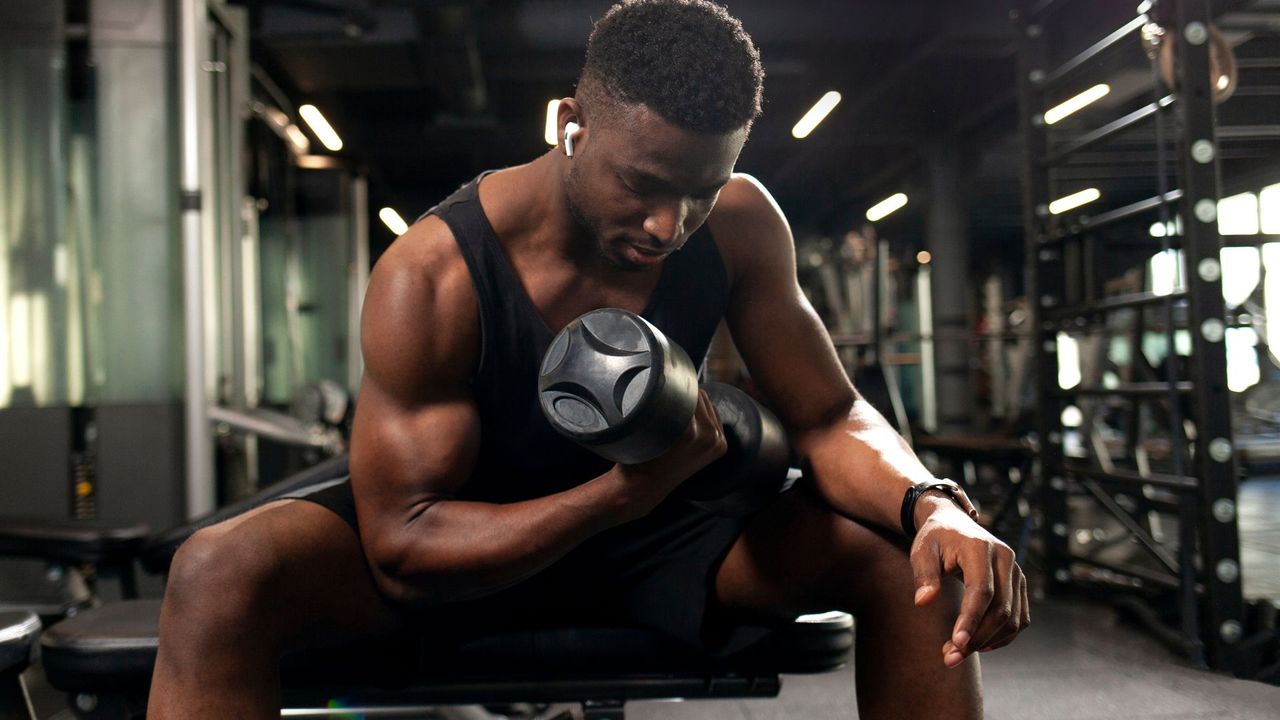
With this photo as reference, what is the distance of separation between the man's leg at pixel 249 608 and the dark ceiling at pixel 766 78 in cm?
338

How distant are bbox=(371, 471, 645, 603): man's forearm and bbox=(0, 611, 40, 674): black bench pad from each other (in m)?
0.38

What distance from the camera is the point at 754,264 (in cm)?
132

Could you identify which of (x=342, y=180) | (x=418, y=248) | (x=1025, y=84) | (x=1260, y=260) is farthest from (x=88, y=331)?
(x=342, y=180)

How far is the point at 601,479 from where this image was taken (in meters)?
A: 0.99

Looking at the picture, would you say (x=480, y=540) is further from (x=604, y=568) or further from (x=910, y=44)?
(x=910, y=44)

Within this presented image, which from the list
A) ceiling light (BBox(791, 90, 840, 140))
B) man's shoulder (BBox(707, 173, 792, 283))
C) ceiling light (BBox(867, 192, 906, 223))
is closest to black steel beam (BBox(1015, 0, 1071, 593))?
man's shoulder (BBox(707, 173, 792, 283))

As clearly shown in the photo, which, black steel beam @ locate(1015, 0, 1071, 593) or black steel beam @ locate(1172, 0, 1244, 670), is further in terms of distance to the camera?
black steel beam @ locate(1015, 0, 1071, 593)

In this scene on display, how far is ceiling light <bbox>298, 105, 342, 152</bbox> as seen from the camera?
23.1 feet

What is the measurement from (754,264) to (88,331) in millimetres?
2969

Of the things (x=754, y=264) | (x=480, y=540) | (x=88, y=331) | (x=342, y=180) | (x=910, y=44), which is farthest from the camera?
(x=342, y=180)

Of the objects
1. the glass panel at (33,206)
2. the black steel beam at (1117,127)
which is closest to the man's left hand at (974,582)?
the black steel beam at (1117,127)

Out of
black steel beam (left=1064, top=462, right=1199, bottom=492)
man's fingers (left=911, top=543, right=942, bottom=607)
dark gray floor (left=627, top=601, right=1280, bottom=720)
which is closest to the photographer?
man's fingers (left=911, top=543, right=942, bottom=607)

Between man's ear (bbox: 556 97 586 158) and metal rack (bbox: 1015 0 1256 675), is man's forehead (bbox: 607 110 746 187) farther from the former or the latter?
metal rack (bbox: 1015 0 1256 675)

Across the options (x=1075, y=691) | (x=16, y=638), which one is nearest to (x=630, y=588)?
(x=16, y=638)
